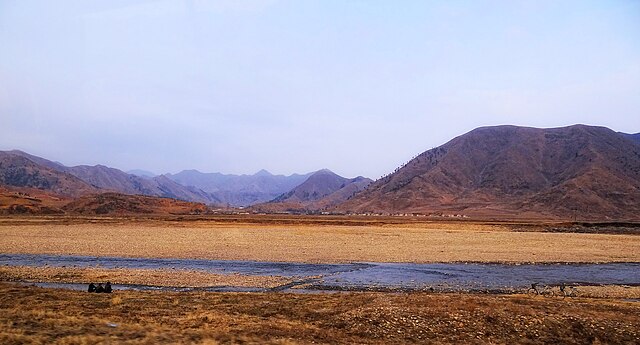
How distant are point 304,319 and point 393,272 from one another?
53.9ft

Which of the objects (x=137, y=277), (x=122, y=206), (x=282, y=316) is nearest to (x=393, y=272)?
(x=137, y=277)

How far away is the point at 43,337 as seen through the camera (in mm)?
12828

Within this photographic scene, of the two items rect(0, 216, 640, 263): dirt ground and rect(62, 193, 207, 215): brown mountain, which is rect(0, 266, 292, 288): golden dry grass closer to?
rect(0, 216, 640, 263): dirt ground

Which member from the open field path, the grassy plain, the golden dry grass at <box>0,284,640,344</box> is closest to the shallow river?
the open field path

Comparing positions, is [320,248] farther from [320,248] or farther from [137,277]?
[137,277]

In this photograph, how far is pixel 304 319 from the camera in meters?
17.8

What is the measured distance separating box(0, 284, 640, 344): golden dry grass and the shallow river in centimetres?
541

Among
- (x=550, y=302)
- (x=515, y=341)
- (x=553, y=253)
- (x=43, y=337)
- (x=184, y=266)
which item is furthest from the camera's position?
(x=553, y=253)

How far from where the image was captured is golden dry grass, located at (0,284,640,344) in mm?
14391

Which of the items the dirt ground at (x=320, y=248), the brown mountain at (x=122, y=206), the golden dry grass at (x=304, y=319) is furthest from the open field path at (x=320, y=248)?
the brown mountain at (x=122, y=206)

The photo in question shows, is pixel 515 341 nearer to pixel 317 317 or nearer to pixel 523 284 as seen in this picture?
pixel 317 317

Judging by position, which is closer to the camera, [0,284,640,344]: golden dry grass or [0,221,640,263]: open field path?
[0,284,640,344]: golden dry grass

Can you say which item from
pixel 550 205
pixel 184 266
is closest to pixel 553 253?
pixel 184 266

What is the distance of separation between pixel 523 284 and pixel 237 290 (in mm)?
15776
